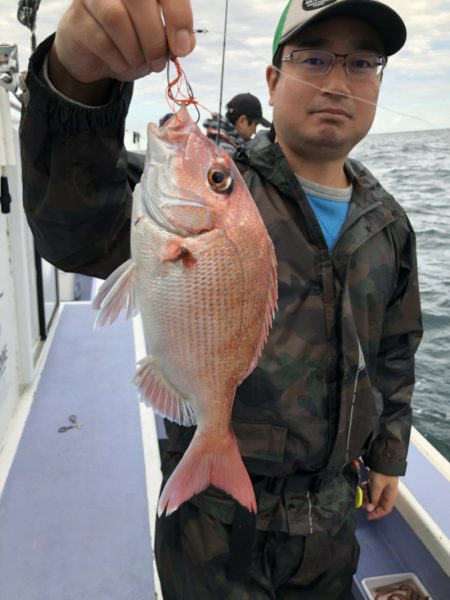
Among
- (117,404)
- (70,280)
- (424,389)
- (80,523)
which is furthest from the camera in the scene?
(70,280)

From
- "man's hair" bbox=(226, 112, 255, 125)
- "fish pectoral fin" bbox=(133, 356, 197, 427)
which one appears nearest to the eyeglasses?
"fish pectoral fin" bbox=(133, 356, 197, 427)

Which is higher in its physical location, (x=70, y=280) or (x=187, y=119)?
(x=187, y=119)

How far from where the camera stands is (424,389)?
5.39 m

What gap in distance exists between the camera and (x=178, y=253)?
106cm

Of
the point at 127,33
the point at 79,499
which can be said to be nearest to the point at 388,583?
the point at 79,499

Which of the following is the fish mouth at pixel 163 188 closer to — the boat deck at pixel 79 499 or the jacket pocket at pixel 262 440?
→ the jacket pocket at pixel 262 440

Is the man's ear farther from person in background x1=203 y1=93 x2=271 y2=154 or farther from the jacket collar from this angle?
person in background x1=203 y1=93 x2=271 y2=154

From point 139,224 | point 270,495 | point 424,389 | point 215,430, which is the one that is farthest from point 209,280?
point 424,389

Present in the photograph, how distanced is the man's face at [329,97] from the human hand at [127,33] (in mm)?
760

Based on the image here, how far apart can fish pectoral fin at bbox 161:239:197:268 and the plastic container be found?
1925mm

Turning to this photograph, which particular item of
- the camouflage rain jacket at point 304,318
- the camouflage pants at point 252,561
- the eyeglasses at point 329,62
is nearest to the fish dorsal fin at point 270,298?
the camouflage rain jacket at point 304,318

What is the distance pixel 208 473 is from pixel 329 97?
1.18m

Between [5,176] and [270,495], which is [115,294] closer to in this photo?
[270,495]

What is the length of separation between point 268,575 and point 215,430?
28.3 inches
